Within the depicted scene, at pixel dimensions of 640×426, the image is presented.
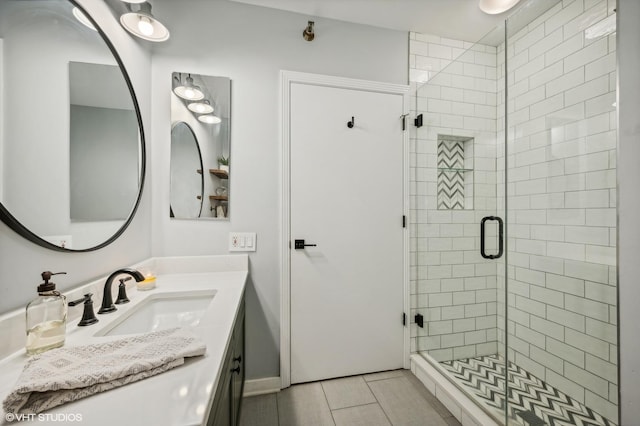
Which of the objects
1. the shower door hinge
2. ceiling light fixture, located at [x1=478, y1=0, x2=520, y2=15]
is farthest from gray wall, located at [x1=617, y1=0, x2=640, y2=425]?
the shower door hinge

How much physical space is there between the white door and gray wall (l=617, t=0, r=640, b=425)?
113 cm

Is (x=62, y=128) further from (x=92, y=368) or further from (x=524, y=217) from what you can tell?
(x=524, y=217)

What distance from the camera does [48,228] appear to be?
0.91 m

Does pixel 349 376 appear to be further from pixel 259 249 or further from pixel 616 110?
pixel 616 110

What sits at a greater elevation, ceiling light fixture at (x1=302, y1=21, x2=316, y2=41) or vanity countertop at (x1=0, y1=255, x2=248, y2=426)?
ceiling light fixture at (x1=302, y1=21, x2=316, y2=41)

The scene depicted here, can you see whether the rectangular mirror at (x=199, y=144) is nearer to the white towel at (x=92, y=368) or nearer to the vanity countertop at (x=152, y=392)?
the vanity countertop at (x=152, y=392)

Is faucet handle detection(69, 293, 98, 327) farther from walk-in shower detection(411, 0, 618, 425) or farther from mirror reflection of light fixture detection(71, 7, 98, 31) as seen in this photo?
walk-in shower detection(411, 0, 618, 425)

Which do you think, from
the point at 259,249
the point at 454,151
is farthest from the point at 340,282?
the point at 454,151

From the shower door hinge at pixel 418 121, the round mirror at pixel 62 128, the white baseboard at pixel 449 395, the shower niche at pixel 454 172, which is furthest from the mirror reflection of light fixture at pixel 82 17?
the white baseboard at pixel 449 395

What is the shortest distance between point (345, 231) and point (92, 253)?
1442mm

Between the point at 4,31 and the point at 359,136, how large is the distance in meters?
1.71

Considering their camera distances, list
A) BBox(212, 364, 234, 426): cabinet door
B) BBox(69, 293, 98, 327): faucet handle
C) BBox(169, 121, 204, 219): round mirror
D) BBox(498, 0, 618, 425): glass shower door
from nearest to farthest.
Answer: BBox(212, 364, 234, 426): cabinet door
BBox(69, 293, 98, 327): faucet handle
BBox(498, 0, 618, 425): glass shower door
BBox(169, 121, 204, 219): round mirror

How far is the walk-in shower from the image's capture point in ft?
4.44

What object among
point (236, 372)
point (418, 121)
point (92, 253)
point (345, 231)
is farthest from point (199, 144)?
point (418, 121)
